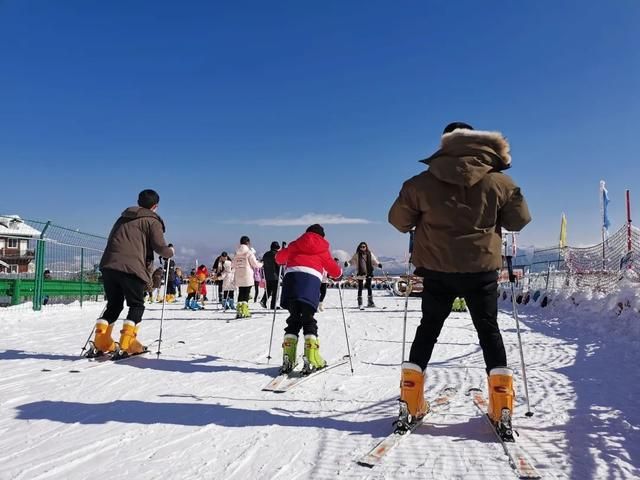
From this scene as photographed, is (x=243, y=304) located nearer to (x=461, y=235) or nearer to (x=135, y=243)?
(x=135, y=243)

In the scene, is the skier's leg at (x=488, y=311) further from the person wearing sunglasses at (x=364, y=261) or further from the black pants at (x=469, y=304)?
the person wearing sunglasses at (x=364, y=261)

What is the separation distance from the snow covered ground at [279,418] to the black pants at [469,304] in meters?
0.53

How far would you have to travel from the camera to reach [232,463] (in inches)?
107

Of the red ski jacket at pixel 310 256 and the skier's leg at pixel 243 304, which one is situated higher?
the red ski jacket at pixel 310 256

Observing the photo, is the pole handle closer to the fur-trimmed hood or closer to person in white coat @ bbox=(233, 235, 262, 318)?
the fur-trimmed hood

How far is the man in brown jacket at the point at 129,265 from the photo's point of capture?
570 cm

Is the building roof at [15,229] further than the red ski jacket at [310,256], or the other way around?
the building roof at [15,229]

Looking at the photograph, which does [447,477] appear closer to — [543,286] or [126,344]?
[126,344]

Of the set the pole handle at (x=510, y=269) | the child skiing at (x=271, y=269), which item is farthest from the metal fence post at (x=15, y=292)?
the pole handle at (x=510, y=269)

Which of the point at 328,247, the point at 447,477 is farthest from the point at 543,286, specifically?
the point at 447,477

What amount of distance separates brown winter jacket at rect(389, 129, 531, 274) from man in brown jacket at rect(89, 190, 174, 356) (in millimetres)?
3624

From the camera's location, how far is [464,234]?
10.3ft

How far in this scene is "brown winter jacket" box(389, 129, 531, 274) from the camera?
3.13 metres

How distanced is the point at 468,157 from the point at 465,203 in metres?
0.29
